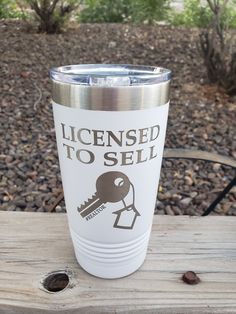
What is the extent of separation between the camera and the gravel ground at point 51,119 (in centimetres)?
161

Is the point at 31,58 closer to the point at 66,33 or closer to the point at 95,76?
the point at 66,33

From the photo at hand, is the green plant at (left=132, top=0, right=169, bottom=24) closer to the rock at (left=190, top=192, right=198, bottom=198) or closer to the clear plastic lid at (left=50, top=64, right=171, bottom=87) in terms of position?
the rock at (left=190, top=192, right=198, bottom=198)

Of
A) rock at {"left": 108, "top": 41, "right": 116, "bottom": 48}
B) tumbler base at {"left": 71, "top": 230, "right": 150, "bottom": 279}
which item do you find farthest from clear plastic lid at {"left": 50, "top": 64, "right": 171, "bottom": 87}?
rock at {"left": 108, "top": 41, "right": 116, "bottom": 48}

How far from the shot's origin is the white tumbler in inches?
19.7

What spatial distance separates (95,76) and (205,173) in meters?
1.35

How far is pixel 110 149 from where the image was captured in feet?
1.69

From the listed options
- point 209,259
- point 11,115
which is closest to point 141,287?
point 209,259

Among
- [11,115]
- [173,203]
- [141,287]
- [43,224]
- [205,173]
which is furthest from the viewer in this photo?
[11,115]

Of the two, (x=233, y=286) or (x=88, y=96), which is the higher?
(x=88, y=96)

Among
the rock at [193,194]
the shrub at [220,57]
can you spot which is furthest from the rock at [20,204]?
the shrub at [220,57]

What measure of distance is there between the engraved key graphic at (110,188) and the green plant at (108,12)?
5108 millimetres

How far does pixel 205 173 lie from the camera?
177 cm

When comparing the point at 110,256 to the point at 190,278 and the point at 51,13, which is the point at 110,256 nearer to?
the point at 190,278

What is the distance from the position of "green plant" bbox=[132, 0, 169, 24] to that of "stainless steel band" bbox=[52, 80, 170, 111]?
462cm
